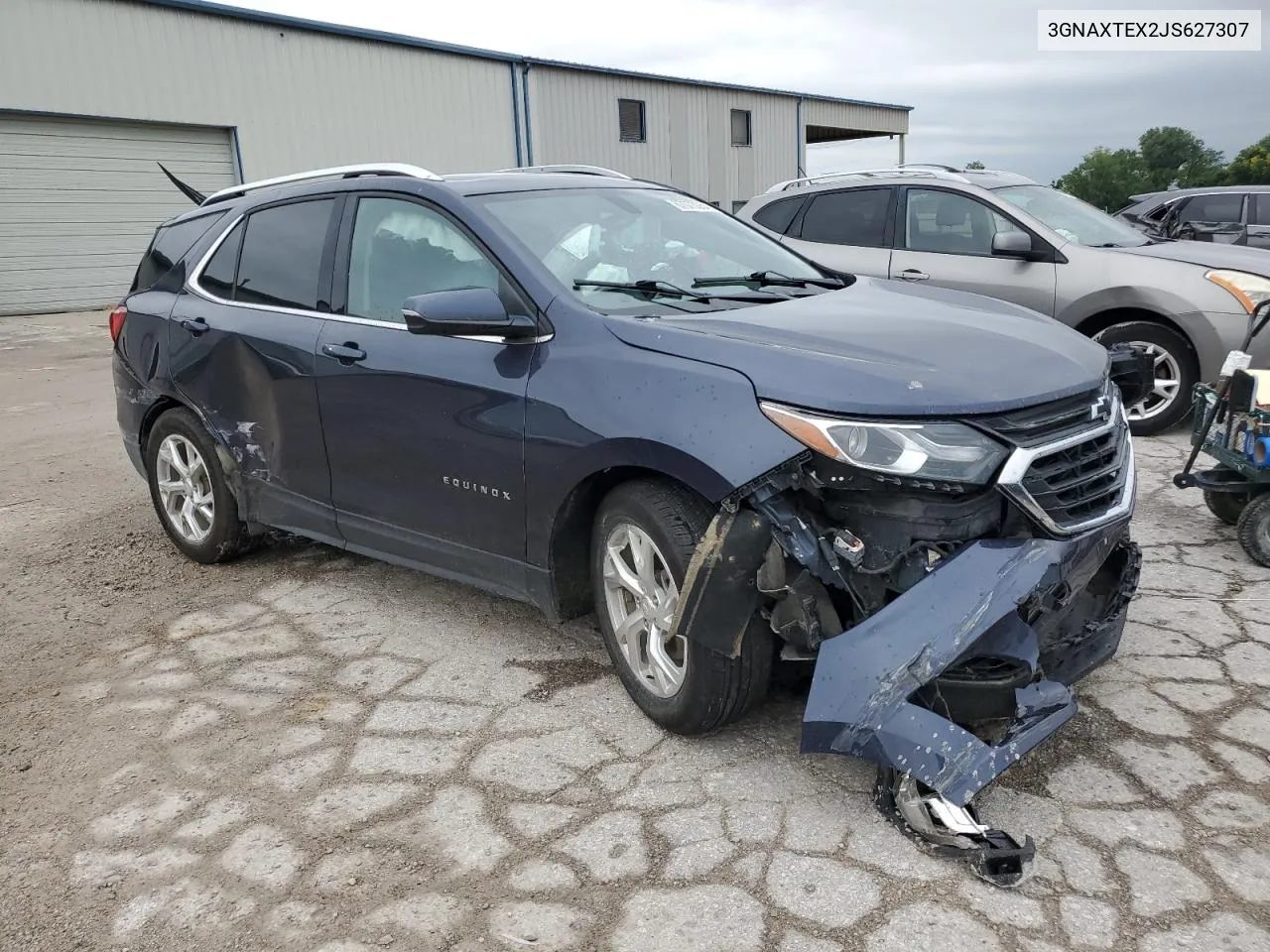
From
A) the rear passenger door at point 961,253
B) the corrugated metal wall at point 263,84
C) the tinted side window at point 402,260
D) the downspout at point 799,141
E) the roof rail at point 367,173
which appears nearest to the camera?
the tinted side window at point 402,260

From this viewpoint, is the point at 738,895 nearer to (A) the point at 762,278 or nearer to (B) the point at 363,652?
(B) the point at 363,652

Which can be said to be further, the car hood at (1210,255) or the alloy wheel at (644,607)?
the car hood at (1210,255)

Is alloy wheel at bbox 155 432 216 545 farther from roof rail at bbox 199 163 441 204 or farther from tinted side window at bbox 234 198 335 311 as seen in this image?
roof rail at bbox 199 163 441 204

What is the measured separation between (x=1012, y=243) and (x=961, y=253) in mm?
524

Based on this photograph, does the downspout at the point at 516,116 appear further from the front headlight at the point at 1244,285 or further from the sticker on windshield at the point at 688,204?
the sticker on windshield at the point at 688,204

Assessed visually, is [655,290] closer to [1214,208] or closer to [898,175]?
[898,175]

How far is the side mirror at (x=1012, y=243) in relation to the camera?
693cm

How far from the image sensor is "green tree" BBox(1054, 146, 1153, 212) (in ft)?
275

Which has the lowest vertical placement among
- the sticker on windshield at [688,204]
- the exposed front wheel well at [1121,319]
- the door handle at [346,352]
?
the exposed front wheel well at [1121,319]

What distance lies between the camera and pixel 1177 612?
394 cm

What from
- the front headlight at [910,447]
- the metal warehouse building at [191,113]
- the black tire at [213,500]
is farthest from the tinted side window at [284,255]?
the metal warehouse building at [191,113]

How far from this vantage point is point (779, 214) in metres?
8.44

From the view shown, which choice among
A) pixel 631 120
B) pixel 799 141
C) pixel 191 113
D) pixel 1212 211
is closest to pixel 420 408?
pixel 1212 211

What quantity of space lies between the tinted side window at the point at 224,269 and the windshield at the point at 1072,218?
5.30m
